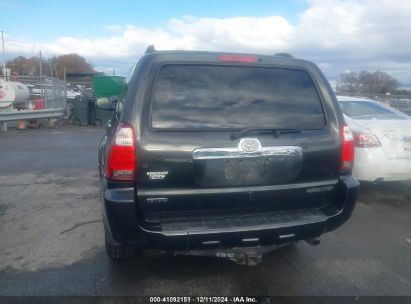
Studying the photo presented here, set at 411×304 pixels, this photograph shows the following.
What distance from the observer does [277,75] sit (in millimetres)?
3230

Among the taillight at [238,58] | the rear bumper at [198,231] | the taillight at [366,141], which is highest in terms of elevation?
the taillight at [238,58]

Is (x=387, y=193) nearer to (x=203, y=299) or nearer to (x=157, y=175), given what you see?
(x=203, y=299)

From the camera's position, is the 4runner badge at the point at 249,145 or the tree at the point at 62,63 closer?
the 4runner badge at the point at 249,145

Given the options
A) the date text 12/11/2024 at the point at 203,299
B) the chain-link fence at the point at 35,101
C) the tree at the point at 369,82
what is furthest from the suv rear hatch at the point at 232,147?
the tree at the point at 369,82

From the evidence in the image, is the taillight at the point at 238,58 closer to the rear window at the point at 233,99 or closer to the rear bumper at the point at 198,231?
the rear window at the point at 233,99

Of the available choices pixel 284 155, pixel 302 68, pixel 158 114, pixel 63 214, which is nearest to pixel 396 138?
pixel 302 68

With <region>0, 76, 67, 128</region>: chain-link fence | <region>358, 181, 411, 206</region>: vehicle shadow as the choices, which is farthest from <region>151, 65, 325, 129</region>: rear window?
<region>0, 76, 67, 128</region>: chain-link fence

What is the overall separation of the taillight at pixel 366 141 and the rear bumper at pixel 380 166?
6 cm

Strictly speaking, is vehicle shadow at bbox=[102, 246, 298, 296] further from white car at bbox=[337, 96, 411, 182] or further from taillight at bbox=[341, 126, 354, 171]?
white car at bbox=[337, 96, 411, 182]

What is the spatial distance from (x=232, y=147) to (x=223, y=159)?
11 cm

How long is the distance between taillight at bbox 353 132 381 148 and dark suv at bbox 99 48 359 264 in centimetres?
252

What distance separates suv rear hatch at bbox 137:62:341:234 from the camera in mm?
2797

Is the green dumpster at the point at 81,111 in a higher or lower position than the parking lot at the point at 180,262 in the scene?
higher

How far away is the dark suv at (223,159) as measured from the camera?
2.78 metres
